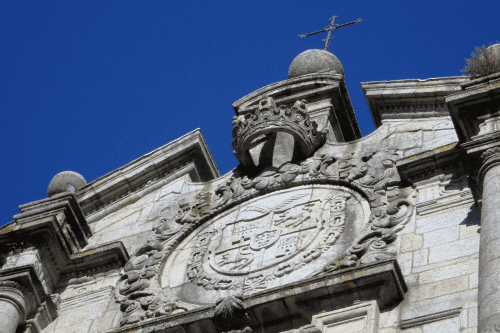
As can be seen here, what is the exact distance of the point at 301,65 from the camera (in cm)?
1664

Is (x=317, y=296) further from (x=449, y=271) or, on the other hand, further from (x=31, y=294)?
(x=31, y=294)

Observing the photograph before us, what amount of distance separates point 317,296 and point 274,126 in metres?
3.85

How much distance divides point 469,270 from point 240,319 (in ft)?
8.65

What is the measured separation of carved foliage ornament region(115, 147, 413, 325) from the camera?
39.2ft

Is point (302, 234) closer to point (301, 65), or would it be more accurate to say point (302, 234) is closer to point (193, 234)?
point (193, 234)

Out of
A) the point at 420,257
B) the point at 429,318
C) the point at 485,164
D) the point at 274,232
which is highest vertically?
the point at 274,232

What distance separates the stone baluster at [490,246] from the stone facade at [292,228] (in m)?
0.02

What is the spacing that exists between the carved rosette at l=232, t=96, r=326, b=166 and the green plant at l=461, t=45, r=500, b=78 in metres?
2.38

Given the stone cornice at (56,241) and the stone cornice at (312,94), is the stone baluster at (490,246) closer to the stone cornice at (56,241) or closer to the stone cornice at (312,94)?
the stone cornice at (312,94)

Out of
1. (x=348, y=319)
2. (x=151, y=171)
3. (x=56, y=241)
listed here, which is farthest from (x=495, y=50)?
(x=56, y=241)

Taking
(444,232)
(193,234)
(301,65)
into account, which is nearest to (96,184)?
(193,234)

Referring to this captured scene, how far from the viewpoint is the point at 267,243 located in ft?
41.2

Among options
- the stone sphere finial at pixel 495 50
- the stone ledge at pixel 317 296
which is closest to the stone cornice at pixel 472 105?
the stone sphere finial at pixel 495 50

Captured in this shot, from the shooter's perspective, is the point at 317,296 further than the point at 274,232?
No
